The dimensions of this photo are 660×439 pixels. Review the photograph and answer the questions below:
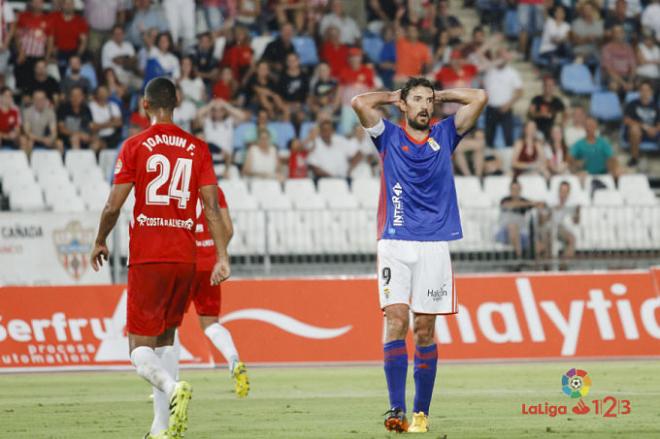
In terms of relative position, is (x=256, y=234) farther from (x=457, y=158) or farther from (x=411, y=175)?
(x=411, y=175)

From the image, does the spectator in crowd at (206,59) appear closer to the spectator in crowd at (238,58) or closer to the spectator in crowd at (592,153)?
the spectator in crowd at (238,58)

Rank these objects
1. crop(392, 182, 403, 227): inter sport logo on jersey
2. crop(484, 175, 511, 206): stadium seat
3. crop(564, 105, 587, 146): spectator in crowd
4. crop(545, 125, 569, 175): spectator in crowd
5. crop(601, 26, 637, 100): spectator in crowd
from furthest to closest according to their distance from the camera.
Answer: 1. crop(601, 26, 637, 100): spectator in crowd
2. crop(564, 105, 587, 146): spectator in crowd
3. crop(545, 125, 569, 175): spectator in crowd
4. crop(484, 175, 511, 206): stadium seat
5. crop(392, 182, 403, 227): inter sport logo on jersey

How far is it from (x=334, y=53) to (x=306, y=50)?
51 cm

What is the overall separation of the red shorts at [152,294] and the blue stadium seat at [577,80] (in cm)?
1863

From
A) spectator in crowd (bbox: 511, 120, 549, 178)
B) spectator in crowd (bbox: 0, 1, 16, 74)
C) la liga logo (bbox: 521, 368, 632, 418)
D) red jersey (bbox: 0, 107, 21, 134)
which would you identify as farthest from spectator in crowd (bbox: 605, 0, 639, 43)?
la liga logo (bbox: 521, 368, 632, 418)

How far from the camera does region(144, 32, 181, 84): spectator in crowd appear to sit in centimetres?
2483

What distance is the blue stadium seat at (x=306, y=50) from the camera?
2612 cm

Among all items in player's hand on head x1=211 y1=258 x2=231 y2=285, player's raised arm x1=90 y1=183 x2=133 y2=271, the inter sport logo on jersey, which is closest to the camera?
player's raised arm x1=90 y1=183 x2=133 y2=271

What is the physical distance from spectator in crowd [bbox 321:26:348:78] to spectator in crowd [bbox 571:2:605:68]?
4.73 metres

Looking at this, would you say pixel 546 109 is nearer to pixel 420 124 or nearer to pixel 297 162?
pixel 297 162

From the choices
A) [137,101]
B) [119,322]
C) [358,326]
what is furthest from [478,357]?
[137,101]

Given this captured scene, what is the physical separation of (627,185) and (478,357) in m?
7.34

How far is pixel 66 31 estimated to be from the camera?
2509 cm

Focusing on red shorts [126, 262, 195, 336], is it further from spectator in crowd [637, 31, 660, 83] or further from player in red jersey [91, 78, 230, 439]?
spectator in crowd [637, 31, 660, 83]
